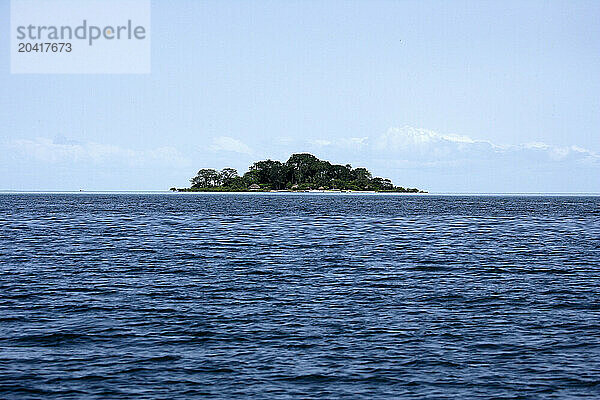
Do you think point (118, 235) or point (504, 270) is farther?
point (118, 235)

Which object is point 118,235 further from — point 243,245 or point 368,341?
point 368,341

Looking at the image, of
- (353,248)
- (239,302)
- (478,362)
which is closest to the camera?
(478,362)

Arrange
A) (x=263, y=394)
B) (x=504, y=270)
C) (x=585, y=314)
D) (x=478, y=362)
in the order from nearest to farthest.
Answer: (x=263, y=394), (x=478, y=362), (x=585, y=314), (x=504, y=270)

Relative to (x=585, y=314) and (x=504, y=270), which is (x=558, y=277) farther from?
(x=585, y=314)

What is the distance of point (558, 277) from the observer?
119 feet

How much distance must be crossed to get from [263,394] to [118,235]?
5413 cm

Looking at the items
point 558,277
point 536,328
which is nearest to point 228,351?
point 536,328

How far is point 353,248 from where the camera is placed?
54.5 m

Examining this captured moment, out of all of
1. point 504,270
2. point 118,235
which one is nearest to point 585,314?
point 504,270

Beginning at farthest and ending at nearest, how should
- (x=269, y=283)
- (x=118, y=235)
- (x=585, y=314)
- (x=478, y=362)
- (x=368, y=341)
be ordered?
(x=118, y=235) → (x=269, y=283) → (x=585, y=314) → (x=368, y=341) → (x=478, y=362)

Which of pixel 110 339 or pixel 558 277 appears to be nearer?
pixel 110 339

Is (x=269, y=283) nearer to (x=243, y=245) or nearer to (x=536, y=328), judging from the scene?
(x=536, y=328)

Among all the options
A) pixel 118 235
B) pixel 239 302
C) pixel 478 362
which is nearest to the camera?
pixel 478 362

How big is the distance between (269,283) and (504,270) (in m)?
14.9
